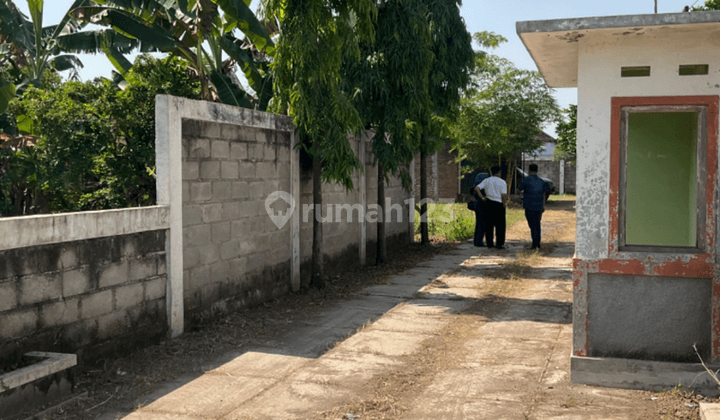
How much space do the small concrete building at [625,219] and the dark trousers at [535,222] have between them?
8127 mm

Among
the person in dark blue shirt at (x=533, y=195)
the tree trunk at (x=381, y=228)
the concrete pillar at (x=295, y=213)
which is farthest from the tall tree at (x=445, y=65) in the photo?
the concrete pillar at (x=295, y=213)

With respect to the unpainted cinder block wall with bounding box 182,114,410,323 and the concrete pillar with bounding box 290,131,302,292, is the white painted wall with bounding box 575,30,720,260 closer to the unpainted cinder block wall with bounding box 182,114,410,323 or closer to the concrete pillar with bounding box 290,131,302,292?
the unpainted cinder block wall with bounding box 182,114,410,323

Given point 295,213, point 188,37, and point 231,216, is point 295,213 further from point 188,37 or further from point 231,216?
point 188,37

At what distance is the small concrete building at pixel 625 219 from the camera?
5.46 m

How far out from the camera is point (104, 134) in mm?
9648

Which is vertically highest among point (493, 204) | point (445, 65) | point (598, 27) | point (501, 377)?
point (445, 65)

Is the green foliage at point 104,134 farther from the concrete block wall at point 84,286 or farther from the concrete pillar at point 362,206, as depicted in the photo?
the concrete pillar at point 362,206

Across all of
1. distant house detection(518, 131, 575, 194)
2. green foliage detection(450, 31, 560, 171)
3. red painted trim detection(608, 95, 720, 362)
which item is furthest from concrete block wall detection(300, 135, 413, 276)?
distant house detection(518, 131, 575, 194)

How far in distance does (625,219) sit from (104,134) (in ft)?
23.2

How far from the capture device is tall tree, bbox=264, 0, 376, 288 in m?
8.55

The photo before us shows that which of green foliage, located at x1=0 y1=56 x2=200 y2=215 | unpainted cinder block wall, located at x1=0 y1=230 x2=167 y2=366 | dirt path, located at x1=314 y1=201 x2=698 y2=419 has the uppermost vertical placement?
green foliage, located at x1=0 y1=56 x2=200 y2=215

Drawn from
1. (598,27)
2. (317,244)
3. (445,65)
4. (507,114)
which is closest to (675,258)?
(598,27)

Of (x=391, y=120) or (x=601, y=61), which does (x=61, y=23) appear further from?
(x=601, y=61)

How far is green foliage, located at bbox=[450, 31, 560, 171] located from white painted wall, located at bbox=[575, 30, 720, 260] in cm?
2164
